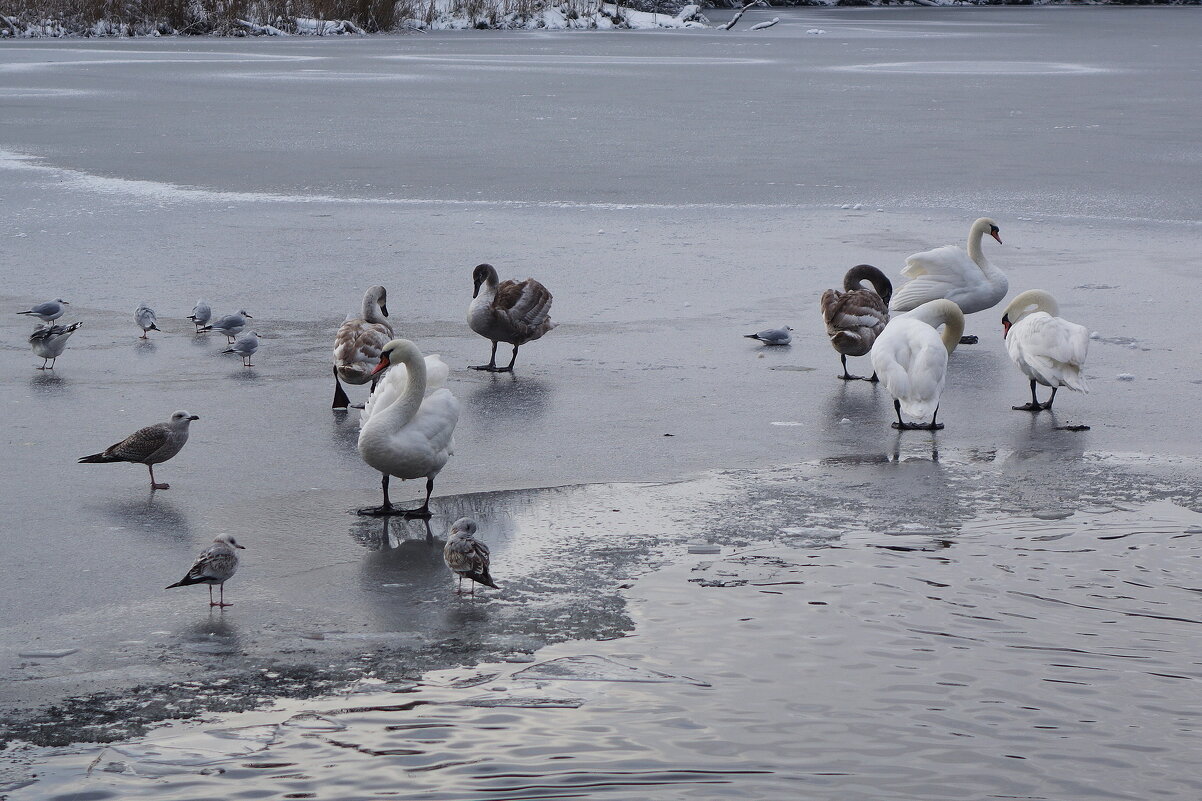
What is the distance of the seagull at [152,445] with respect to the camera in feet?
21.0

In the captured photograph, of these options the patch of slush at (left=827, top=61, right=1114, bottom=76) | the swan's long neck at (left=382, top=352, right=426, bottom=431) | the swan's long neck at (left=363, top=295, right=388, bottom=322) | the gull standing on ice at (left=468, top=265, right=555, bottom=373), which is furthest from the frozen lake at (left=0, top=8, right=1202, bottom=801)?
the patch of slush at (left=827, top=61, right=1114, bottom=76)

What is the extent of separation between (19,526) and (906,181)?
12522mm

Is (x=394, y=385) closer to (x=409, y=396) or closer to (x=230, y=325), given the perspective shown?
(x=409, y=396)

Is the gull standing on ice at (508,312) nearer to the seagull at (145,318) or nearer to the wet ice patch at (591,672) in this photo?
the seagull at (145,318)

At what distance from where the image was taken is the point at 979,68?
33.0 metres

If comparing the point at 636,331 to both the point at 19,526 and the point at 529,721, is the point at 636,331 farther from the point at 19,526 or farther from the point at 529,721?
the point at 529,721

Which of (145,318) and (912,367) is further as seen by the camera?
(145,318)

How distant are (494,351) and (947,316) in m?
2.70

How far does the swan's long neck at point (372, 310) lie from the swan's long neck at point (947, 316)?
3047 millimetres

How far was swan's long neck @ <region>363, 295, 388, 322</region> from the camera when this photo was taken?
8.30 m

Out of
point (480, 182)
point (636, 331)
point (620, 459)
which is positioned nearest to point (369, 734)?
point (620, 459)

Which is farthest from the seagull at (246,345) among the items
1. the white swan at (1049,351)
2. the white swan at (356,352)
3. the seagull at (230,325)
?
the white swan at (1049,351)

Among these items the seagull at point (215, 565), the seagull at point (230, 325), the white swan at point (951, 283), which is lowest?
the seagull at point (215, 565)

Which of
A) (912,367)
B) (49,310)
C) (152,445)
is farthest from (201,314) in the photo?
(912,367)
